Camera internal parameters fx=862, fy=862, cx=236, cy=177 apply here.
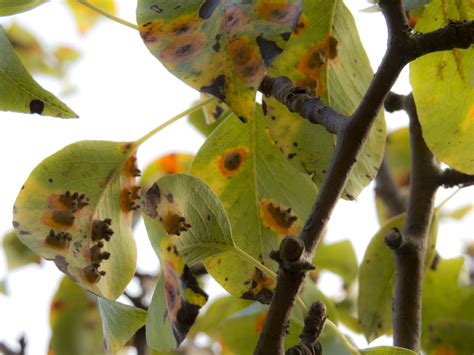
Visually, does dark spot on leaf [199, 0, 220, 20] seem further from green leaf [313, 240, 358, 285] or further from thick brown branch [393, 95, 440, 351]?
green leaf [313, 240, 358, 285]

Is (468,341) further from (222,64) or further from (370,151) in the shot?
(222,64)

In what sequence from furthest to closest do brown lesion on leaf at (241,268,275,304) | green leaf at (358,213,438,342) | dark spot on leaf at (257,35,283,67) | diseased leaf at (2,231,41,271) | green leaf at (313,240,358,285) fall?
1. diseased leaf at (2,231,41,271)
2. green leaf at (313,240,358,285)
3. green leaf at (358,213,438,342)
4. brown lesion on leaf at (241,268,275,304)
5. dark spot on leaf at (257,35,283,67)

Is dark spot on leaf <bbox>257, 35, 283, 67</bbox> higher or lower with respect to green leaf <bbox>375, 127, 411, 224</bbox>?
lower

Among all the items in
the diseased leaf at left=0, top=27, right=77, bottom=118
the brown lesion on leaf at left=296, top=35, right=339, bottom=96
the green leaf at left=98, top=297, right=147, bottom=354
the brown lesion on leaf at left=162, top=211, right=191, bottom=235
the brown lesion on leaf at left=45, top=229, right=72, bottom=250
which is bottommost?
the green leaf at left=98, top=297, right=147, bottom=354

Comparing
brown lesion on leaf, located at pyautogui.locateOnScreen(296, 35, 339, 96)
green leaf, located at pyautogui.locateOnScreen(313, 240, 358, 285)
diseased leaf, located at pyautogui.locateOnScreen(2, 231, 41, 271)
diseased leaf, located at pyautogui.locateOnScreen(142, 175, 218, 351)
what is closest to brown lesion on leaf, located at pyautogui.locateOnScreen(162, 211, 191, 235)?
diseased leaf, located at pyautogui.locateOnScreen(142, 175, 218, 351)

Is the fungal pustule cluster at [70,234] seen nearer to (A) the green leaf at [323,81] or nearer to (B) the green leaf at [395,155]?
(A) the green leaf at [323,81]

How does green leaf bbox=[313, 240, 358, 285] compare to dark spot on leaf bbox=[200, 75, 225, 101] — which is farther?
green leaf bbox=[313, 240, 358, 285]

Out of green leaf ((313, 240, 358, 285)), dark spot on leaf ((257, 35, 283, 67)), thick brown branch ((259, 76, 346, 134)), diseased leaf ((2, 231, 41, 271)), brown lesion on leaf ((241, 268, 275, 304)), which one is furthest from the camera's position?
diseased leaf ((2, 231, 41, 271))

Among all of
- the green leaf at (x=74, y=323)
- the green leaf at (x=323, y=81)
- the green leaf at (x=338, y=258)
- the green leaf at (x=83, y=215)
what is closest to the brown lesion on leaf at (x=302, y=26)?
the green leaf at (x=323, y=81)
